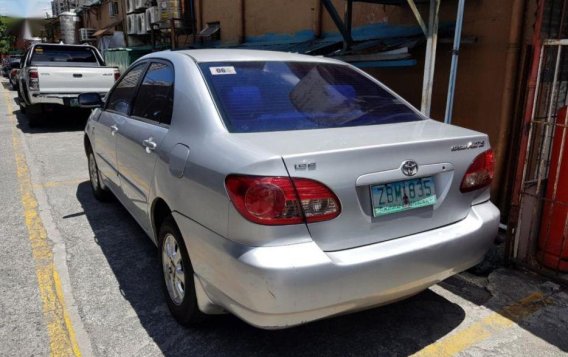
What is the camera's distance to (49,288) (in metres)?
3.42

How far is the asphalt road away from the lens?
273 cm

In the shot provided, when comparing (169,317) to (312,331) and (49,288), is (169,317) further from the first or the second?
(49,288)

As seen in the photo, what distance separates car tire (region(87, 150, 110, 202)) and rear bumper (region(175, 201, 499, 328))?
3.00 m

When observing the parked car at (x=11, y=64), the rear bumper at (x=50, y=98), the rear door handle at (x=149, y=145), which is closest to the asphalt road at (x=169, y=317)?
the rear door handle at (x=149, y=145)

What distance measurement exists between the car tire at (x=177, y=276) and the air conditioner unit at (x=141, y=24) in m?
17.3

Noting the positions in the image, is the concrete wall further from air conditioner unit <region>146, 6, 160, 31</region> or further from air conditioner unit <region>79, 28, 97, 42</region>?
air conditioner unit <region>146, 6, 160, 31</region>

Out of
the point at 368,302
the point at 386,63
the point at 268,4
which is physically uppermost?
the point at 268,4

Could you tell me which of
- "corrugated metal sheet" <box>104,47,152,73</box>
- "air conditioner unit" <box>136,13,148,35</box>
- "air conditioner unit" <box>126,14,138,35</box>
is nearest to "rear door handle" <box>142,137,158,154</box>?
"corrugated metal sheet" <box>104,47,152,73</box>

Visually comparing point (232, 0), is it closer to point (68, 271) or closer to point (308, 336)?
point (68, 271)

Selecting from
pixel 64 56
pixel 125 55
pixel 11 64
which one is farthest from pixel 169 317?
pixel 125 55

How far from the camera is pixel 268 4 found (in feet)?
32.3

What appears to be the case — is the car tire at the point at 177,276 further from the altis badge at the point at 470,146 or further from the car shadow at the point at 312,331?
the altis badge at the point at 470,146

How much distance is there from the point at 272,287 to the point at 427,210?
36.8 inches

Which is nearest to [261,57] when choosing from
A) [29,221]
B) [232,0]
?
[29,221]
